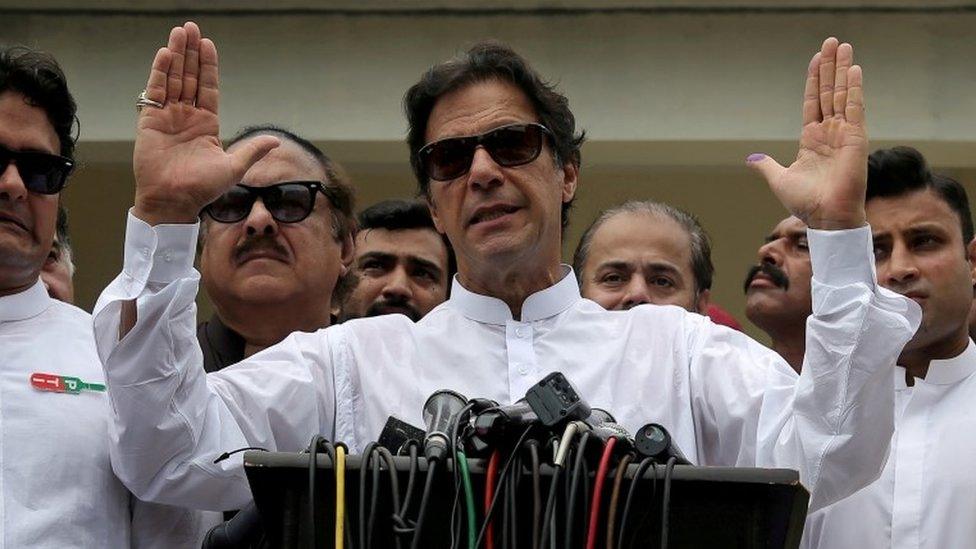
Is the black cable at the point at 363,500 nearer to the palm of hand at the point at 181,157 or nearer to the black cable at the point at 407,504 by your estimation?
the black cable at the point at 407,504

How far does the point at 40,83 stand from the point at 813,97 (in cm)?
170

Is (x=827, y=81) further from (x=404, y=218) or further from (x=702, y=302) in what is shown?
(x=404, y=218)

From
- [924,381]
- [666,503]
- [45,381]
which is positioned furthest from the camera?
[924,381]

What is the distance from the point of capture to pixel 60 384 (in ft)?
12.7

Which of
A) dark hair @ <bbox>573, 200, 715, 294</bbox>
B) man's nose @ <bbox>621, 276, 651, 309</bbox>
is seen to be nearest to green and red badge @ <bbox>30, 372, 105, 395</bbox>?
man's nose @ <bbox>621, 276, 651, 309</bbox>

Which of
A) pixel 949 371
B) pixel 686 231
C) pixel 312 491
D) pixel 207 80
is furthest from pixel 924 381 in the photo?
pixel 312 491

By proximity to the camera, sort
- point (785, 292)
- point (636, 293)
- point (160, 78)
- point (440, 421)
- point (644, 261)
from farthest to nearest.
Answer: point (785, 292) → point (644, 261) → point (636, 293) → point (160, 78) → point (440, 421)

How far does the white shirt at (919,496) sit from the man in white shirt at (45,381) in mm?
1457

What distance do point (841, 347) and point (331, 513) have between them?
3.46 feet

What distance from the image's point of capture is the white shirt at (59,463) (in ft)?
12.1

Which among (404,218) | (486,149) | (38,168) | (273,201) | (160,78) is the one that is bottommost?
(404,218)

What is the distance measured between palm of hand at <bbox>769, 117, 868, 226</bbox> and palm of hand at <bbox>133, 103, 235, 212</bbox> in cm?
112

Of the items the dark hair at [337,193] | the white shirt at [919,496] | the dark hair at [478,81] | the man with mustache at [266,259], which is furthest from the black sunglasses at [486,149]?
the white shirt at [919,496]

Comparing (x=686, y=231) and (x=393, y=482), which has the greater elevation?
(x=686, y=231)
